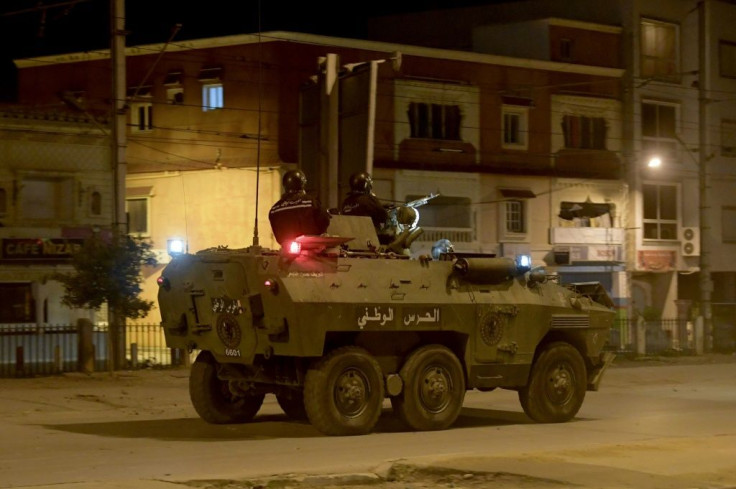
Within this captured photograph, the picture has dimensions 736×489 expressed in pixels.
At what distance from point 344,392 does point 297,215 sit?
86.1 inches

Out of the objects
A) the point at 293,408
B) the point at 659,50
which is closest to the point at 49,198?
the point at 293,408

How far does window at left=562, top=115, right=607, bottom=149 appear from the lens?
4049 cm

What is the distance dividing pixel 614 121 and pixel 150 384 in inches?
970

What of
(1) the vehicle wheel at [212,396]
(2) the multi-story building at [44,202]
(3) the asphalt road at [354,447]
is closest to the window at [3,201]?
(2) the multi-story building at [44,202]

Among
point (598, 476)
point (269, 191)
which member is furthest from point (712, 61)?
point (598, 476)

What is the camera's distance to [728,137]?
44.3m

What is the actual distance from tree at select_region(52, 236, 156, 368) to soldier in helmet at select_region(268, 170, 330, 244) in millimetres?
8824

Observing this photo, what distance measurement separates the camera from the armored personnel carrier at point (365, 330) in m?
13.5

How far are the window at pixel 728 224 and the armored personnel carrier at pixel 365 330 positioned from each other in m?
29.8

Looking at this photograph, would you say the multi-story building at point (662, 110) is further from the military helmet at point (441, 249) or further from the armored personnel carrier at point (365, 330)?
the military helmet at point (441, 249)

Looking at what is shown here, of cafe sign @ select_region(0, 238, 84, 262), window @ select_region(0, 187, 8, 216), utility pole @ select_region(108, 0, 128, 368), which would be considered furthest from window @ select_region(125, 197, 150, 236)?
utility pole @ select_region(108, 0, 128, 368)

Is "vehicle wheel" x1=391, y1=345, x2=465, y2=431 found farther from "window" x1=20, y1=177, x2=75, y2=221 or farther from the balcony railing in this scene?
the balcony railing

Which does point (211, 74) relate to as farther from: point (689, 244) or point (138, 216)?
point (689, 244)

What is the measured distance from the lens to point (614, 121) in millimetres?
41562
